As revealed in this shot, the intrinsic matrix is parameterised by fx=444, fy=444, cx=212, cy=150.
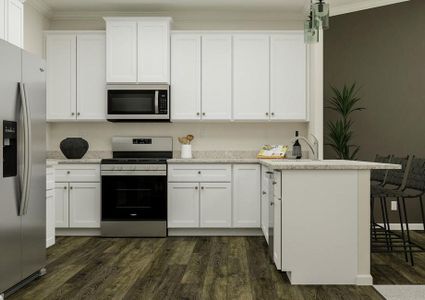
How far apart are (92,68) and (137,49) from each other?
61cm

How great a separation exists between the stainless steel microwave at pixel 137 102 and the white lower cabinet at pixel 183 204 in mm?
856

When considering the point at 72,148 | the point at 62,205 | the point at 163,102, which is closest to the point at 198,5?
the point at 163,102

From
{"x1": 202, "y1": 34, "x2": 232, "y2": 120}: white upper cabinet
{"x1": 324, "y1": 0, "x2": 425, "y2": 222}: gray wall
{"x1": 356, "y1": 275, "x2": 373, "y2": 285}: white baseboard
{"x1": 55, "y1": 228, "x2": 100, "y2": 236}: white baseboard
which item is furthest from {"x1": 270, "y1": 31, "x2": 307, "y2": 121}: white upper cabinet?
{"x1": 55, "y1": 228, "x2": 100, "y2": 236}: white baseboard

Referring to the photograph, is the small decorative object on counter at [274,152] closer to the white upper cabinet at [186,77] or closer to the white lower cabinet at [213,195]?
the white lower cabinet at [213,195]

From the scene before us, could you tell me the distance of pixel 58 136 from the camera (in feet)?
18.9

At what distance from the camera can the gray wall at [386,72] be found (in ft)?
18.4

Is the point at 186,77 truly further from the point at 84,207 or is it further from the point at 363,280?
the point at 363,280

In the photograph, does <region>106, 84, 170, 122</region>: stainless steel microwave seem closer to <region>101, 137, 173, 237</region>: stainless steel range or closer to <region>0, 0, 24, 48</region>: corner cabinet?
<region>101, 137, 173, 237</region>: stainless steel range

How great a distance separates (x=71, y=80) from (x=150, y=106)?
3.38ft

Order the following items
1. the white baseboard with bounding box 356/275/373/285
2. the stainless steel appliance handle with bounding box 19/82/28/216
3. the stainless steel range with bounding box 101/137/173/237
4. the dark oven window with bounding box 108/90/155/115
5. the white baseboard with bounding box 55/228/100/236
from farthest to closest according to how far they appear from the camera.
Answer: the dark oven window with bounding box 108/90/155/115 < the white baseboard with bounding box 55/228/100/236 < the stainless steel range with bounding box 101/137/173/237 < the white baseboard with bounding box 356/275/373/285 < the stainless steel appliance handle with bounding box 19/82/28/216

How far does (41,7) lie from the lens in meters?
5.40

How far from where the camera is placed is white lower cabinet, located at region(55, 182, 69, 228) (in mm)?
5105

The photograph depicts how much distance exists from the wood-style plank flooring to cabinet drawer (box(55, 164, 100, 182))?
71cm

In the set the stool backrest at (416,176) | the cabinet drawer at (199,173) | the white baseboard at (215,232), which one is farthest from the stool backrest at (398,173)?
the cabinet drawer at (199,173)
